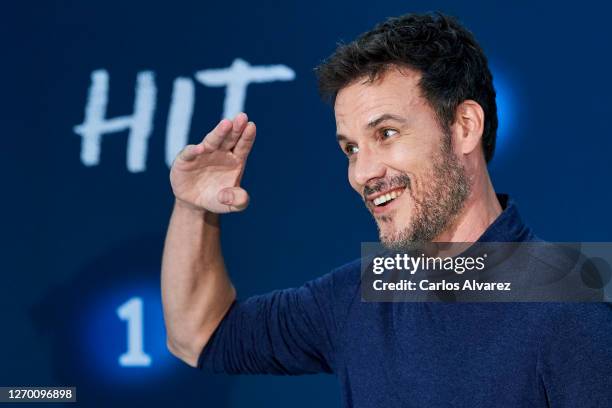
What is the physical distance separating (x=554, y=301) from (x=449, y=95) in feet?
1.21

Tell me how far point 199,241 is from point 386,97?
0.40 m

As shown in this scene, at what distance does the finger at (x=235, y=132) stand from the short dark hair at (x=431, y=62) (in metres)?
0.18

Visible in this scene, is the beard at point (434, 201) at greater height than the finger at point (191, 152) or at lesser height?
lesser

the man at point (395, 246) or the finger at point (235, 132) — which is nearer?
the man at point (395, 246)

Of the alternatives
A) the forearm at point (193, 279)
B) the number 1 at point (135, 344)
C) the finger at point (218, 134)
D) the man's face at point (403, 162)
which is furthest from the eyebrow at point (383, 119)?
the number 1 at point (135, 344)

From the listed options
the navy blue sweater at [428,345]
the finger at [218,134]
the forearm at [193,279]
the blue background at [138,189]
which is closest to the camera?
the navy blue sweater at [428,345]

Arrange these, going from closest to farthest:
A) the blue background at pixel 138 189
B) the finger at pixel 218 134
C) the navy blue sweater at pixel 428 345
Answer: the navy blue sweater at pixel 428 345
the finger at pixel 218 134
the blue background at pixel 138 189

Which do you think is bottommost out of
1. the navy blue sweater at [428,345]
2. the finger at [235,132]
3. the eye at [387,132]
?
the navy blue sweater at [428,345]

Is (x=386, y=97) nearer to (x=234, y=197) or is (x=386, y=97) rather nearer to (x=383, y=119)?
(x=383, y=119)

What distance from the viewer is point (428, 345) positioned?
1151 mm

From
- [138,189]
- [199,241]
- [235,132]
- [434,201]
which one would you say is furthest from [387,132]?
[138,189]

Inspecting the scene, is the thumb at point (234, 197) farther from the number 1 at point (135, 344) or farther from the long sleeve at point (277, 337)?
the number 1 at point (135, 344)

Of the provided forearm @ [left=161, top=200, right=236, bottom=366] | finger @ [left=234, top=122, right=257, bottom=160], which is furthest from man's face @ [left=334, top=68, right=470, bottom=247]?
forearm @ [left=161, top=200, right=236, bottom=366]

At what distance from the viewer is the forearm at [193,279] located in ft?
4.33
